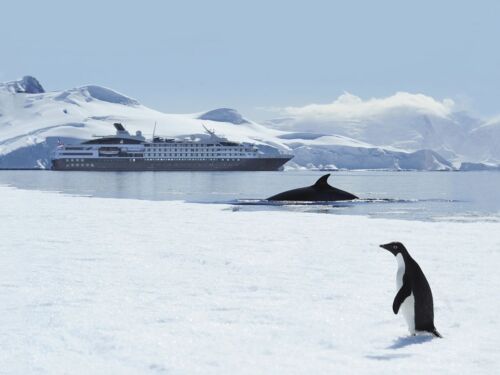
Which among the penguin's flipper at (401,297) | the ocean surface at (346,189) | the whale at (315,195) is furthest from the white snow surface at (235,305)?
the whale at (315,195)

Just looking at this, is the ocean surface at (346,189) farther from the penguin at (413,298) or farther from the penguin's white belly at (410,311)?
the penguin's white belly at (410,311)

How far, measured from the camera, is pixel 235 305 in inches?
305

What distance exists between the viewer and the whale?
3434 centimetres

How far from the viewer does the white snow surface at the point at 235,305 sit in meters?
5.65

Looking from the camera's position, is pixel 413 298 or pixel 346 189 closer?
pixel 413 298

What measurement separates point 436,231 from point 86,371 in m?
13.3

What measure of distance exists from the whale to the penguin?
88.7 feet

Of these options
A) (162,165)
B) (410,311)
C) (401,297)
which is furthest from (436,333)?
(162,165)

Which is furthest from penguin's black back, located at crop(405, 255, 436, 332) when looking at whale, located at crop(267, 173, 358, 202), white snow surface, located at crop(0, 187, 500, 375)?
whale, located at crop(267, 173, 358, 202)

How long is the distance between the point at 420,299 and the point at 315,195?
1105 inches

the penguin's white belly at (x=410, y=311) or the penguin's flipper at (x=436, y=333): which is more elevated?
the penguin's white belly at (x=410, y=311)

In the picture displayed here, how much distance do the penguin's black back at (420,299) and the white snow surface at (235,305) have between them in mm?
138

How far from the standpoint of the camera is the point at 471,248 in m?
13.1

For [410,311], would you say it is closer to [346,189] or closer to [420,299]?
[420,299]
